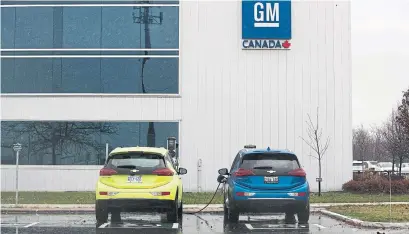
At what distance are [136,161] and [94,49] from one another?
48.4 ft

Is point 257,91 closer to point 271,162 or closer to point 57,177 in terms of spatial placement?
point 57,177

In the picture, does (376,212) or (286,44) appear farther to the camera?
(286,44)

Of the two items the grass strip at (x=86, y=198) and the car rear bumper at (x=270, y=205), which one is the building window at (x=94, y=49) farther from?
the car rear bumper at (x=270, y=205)

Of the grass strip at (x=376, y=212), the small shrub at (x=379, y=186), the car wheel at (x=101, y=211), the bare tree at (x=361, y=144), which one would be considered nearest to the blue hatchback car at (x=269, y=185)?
the grass strip at (x=376, y=212)

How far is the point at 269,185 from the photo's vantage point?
45.7 feet

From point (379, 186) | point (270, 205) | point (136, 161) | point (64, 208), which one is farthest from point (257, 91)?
point (136, 161)

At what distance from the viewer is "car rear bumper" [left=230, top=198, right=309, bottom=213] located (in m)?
13.8

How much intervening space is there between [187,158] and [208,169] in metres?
1.01

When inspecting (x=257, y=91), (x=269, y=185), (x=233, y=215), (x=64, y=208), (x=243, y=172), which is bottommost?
(x=64, y=208)

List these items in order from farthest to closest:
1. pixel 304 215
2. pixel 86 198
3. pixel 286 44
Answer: pixel 286 44, pixel 86 198, pixel 304 215

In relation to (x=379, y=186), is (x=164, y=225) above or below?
above

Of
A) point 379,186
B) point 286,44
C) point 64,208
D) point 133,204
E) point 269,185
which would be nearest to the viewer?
point 133,204

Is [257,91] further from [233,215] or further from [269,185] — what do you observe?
[269,185]

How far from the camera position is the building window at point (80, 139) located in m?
27.2
